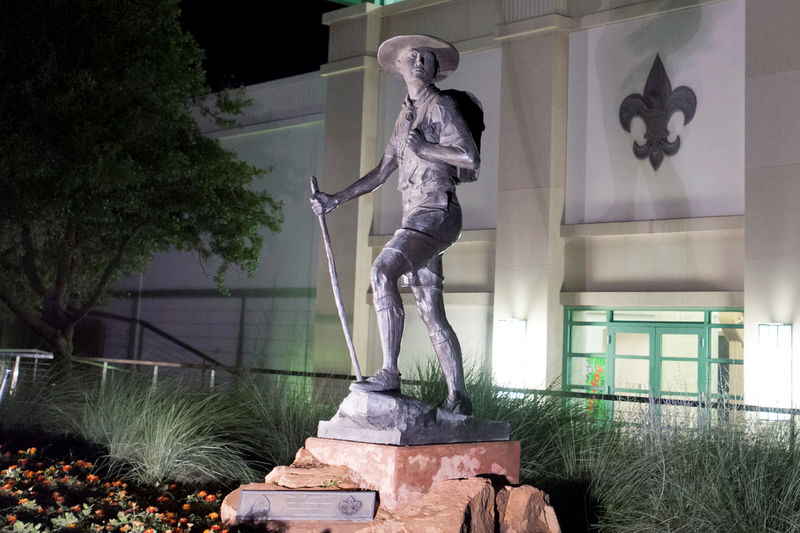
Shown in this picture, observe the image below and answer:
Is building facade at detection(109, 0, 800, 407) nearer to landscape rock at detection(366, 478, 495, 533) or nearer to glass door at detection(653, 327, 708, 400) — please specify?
glass door at detection(653, 327, 708, 400)

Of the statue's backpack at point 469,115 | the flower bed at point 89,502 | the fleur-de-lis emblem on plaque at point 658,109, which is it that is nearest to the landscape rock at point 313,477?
the flower bed at point 89,502

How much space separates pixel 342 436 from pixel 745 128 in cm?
1236

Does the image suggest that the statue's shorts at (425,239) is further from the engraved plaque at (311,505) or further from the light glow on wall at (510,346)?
the light glow on wall at (510,346)

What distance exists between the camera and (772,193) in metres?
15.2

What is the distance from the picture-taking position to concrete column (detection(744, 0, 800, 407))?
15.0 metres

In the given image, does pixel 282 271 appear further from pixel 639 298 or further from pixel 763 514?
pixel 763 514

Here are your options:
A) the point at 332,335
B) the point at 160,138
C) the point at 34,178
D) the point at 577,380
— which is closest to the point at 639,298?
the point at 577,380

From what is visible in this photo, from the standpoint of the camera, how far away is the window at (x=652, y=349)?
1644 cm

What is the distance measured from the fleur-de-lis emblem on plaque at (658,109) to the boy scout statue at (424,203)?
1154 cm

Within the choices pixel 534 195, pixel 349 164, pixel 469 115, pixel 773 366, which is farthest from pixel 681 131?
pixel 469 115

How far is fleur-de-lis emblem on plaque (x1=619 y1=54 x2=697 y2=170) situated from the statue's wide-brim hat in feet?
37.5

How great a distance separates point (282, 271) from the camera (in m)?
23.4

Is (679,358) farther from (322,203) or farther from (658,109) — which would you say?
(322,203)

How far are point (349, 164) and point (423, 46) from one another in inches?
587
